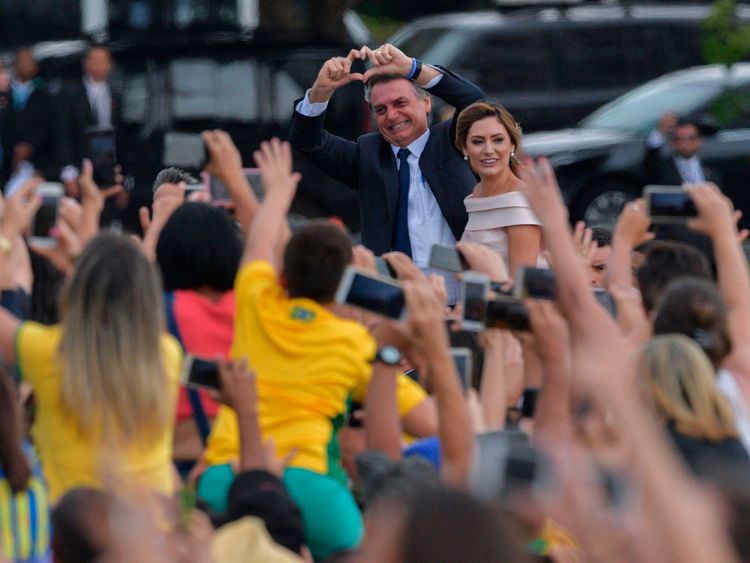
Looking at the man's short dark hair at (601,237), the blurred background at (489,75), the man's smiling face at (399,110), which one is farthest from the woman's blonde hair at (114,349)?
the blurred background at (489,75)

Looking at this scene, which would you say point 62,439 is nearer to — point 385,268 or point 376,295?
point 376,295

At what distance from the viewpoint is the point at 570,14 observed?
17250 mm

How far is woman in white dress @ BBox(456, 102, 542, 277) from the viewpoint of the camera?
6.45 meters

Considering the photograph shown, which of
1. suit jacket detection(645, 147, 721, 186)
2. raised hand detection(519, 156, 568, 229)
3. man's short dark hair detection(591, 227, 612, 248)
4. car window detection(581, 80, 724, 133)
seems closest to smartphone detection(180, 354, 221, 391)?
raised hand detection(519, 156, 568, 229)

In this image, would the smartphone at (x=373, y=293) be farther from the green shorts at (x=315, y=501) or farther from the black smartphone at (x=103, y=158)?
the black smartphone at (x=103, y=158)

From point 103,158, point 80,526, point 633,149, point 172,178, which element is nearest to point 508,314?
point 80,526

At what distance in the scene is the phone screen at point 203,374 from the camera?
4203mm

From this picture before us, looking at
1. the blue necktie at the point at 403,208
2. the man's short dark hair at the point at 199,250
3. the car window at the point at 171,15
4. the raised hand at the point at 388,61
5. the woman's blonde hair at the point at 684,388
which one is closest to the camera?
the woman's blonde hair at the point at 684,388

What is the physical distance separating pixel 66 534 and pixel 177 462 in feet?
4.29

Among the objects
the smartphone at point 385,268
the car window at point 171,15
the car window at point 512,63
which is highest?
the car window at point 171,15

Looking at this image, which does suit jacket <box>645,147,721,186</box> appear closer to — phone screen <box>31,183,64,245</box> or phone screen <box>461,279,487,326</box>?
phone screen <box>31,183,64,245</box>

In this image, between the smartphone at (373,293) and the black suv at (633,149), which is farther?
the black suv at (633,149)

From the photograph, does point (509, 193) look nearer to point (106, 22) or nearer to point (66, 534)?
point (66, 534)

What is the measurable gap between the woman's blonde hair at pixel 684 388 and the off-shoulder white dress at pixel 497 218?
248 cm
